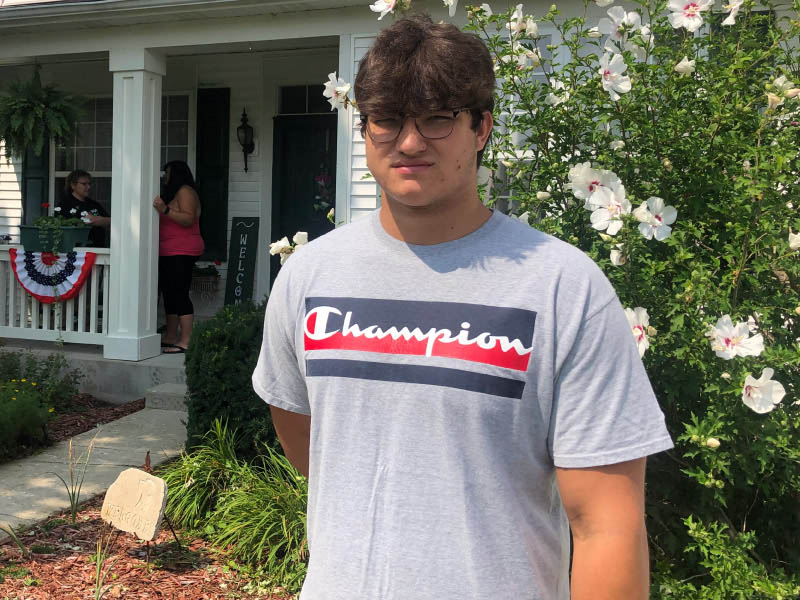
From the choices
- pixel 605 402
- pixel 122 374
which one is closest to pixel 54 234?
pixel 122 374

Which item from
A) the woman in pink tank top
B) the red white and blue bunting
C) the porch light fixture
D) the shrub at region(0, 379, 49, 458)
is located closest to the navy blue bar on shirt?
the shrub at region(0, 379, 49, 458)

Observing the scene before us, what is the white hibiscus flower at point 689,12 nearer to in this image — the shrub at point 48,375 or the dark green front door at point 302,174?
the shrub at point 48,375

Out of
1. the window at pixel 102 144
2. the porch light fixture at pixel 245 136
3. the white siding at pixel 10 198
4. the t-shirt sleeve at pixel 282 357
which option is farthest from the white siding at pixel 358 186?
the white siding at pixel 10 198

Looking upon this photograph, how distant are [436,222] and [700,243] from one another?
1.67 m

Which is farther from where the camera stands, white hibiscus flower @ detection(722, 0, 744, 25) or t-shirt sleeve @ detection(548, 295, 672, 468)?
white hibiscus flower @ detection(722, 0, 744, 25)

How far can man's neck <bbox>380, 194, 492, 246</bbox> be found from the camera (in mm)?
1401

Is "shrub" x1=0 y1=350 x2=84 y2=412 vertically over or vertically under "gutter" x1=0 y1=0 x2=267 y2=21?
under

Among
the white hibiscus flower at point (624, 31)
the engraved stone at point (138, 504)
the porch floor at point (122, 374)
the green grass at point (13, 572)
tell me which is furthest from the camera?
the porch floor at point (122, 374)

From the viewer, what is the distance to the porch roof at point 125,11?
257 inches

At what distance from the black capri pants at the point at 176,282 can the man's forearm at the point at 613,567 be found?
697cm

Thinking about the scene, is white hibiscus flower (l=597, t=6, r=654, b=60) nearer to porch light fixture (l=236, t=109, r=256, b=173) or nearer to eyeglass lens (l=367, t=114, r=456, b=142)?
eyeglass lens (l=367, t=114, r=456, b=142)

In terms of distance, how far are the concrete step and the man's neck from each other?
5693 millimetres

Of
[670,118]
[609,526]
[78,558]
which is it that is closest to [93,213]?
[78,558]

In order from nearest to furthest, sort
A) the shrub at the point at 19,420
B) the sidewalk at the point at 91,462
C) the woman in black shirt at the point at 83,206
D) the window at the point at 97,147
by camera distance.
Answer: the sidewalk at the point at 91,462 → the shrub at the point at 19,420 → the woman in black shirt at the point at 83,206 → the window at the point at 97,147
